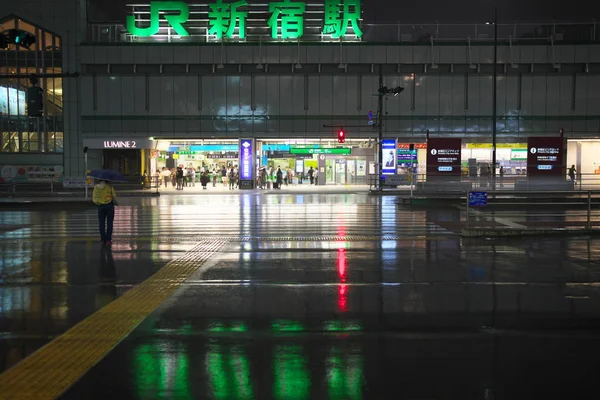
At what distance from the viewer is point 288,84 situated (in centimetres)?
4794

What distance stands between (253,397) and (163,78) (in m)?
45.9

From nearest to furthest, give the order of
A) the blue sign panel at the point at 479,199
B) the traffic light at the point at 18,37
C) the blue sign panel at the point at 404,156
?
the blue sign panel at the point at 479,199
the traffic light at the point at 18,37
the blue sign panel at the point at 404,156

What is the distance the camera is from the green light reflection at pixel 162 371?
5133 millimetres

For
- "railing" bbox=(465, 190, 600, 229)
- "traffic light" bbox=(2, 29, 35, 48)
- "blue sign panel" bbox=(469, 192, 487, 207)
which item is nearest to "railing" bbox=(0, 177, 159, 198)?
"traffic light" bbox=(2, 29, 35, 48)

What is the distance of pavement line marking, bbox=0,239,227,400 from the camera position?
515 cm

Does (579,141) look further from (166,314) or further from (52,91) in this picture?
(166,314)

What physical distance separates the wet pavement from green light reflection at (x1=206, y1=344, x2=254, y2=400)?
0.02 m

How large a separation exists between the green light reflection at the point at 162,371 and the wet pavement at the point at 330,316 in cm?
2

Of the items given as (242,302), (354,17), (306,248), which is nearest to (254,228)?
(306,248)

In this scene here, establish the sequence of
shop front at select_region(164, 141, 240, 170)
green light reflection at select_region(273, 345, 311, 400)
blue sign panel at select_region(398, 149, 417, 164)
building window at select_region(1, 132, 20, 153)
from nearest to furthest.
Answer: green light reflection at select_region(273, 345, 311, 400) < building window at select_region(1, 132, 20, 153) < blue sign panel at select_region(398, 149, 417, 164) < shop front at select_region(164, 141, 240, 170)

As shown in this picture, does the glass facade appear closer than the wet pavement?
No

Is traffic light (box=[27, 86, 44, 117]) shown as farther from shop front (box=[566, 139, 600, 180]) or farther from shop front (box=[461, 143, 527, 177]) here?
shop front (box=[566, 139, 600, 180])

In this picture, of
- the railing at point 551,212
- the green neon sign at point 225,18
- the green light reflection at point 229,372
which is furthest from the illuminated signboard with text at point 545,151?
the green light reflection at point 229,372

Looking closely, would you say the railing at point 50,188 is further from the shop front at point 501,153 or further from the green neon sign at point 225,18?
the shop front at point 501,153
